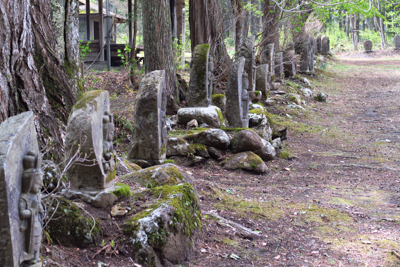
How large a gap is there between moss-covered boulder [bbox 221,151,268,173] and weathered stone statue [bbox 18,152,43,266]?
515cm

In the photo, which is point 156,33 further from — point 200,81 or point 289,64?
point 289,64

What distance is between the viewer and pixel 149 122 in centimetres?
552

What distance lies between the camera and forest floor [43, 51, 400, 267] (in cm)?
378

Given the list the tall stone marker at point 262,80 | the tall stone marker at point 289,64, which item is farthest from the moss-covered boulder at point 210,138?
the tall stone marker at point 289,64

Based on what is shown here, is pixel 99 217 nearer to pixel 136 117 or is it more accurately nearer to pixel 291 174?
Answer: pixel 136 117

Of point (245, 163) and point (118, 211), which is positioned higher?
point (118, 211)

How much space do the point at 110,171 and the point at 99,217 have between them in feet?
1.56

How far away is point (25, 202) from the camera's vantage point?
6.87ft

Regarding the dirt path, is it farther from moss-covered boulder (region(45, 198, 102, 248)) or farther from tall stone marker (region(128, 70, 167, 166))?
moss-covered boulder (region(45, 198, 102, 248))

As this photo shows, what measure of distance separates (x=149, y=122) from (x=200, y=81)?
10.9 ft

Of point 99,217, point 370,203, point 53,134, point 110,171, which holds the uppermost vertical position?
point 53,134

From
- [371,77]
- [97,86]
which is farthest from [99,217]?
[371,77]

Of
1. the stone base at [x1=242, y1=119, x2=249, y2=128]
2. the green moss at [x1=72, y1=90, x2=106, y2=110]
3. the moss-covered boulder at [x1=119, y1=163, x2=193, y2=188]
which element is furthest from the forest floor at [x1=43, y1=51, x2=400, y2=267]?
the stone base at [x1=242, y1=119, x2=249, y2=128]

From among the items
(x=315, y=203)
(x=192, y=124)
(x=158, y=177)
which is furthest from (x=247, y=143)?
(x=158, y=177)
